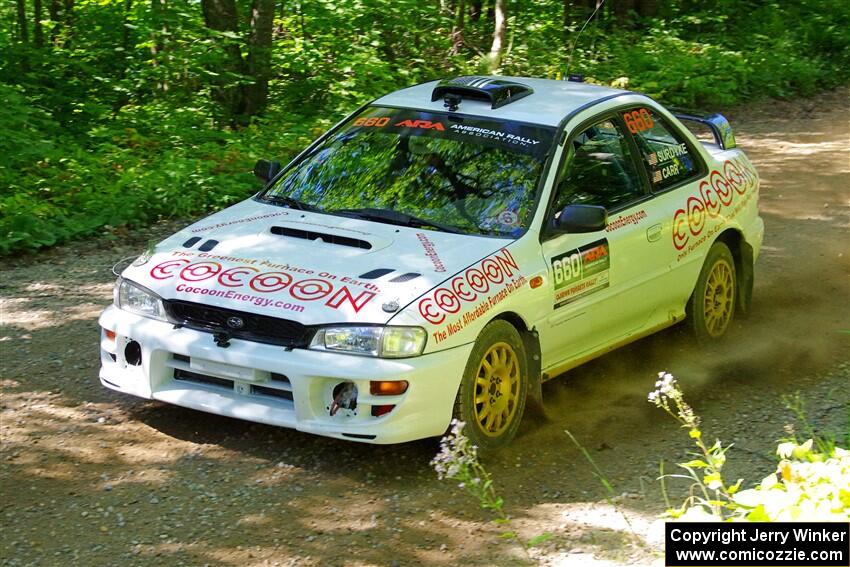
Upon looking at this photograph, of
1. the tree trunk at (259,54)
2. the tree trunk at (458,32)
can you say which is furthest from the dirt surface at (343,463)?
Result: the tree trunk at (458,32)

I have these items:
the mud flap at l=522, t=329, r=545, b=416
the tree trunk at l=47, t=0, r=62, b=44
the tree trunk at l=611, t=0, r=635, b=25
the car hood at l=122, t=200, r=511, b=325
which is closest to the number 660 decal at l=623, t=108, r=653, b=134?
the car hood at l=122, t=200, r=511, b=325

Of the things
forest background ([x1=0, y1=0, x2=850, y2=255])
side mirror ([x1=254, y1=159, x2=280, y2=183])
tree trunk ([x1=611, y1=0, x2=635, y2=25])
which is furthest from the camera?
tree trunk ([x1=611, y1=0, x2=635, y2=25])

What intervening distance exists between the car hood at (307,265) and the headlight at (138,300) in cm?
4

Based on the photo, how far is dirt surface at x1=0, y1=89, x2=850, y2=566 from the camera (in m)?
5.12

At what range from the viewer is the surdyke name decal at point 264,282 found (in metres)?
5.71

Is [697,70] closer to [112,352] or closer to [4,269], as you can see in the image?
[4,269]

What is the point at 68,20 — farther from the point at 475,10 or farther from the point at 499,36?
the point at 475,10

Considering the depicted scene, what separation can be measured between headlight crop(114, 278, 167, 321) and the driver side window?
221cm

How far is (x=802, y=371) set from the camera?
7.73m

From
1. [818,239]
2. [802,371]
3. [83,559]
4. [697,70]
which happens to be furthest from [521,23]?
[83,559]

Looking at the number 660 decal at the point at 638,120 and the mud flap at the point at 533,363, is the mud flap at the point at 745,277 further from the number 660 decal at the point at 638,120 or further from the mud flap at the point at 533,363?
the mud flap at the point at 533,363

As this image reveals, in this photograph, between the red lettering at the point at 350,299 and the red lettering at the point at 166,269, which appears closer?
the red lettering at the point at 350,299

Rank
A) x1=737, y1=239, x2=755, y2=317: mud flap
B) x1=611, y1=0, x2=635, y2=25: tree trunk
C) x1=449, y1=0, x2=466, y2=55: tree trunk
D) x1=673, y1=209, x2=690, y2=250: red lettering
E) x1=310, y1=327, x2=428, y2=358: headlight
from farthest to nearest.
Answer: x1=611, y1=0, x2=635, y2=25: tree trunk → x1=449, y1=0, x2=466, y2=55: tree trunk → x1=737, y1=239, x2=755, y2=317: mud flap → x1=673, y1=209, x2=690, y2=250: red lettering → x1=310, y1=327, x2=428, y2=358: headlight

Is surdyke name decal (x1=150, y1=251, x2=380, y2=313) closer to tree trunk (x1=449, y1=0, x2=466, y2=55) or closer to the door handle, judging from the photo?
the door handle
